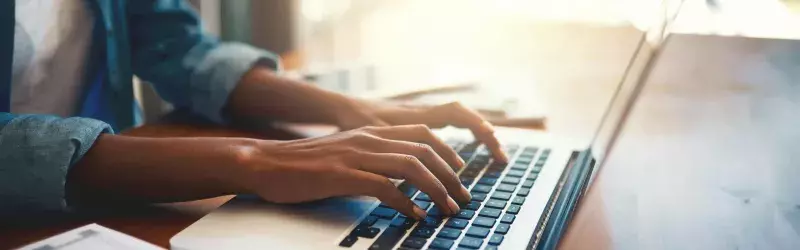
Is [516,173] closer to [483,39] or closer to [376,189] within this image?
[376,189]

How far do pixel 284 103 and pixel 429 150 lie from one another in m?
0.37

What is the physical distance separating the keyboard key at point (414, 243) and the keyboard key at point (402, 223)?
0.02 m

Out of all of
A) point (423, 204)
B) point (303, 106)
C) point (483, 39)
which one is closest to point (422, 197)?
point (423, 204)

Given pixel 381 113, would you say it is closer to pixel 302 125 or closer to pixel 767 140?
pixel 302 125

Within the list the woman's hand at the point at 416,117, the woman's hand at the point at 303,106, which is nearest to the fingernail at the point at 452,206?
the woman's hand at the point at 416,117

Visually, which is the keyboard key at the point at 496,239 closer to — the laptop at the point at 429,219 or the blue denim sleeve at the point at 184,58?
the laptop at the point at 429,219

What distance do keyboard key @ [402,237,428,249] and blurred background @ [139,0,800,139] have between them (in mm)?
477

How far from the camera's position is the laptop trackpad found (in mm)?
542

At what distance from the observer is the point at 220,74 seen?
98 centimetres

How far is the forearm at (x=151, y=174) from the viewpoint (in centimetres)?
63

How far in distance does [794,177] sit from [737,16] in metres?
0.84

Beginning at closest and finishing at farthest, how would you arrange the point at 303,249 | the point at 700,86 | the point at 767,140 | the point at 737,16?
the point at 303,249, the point at 767,140, the point at 700,86, the point at 737,16

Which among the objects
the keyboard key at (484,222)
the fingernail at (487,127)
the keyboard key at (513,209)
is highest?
the keyboard key at (484,222)

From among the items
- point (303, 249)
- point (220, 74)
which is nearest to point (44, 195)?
point (303, 249)
